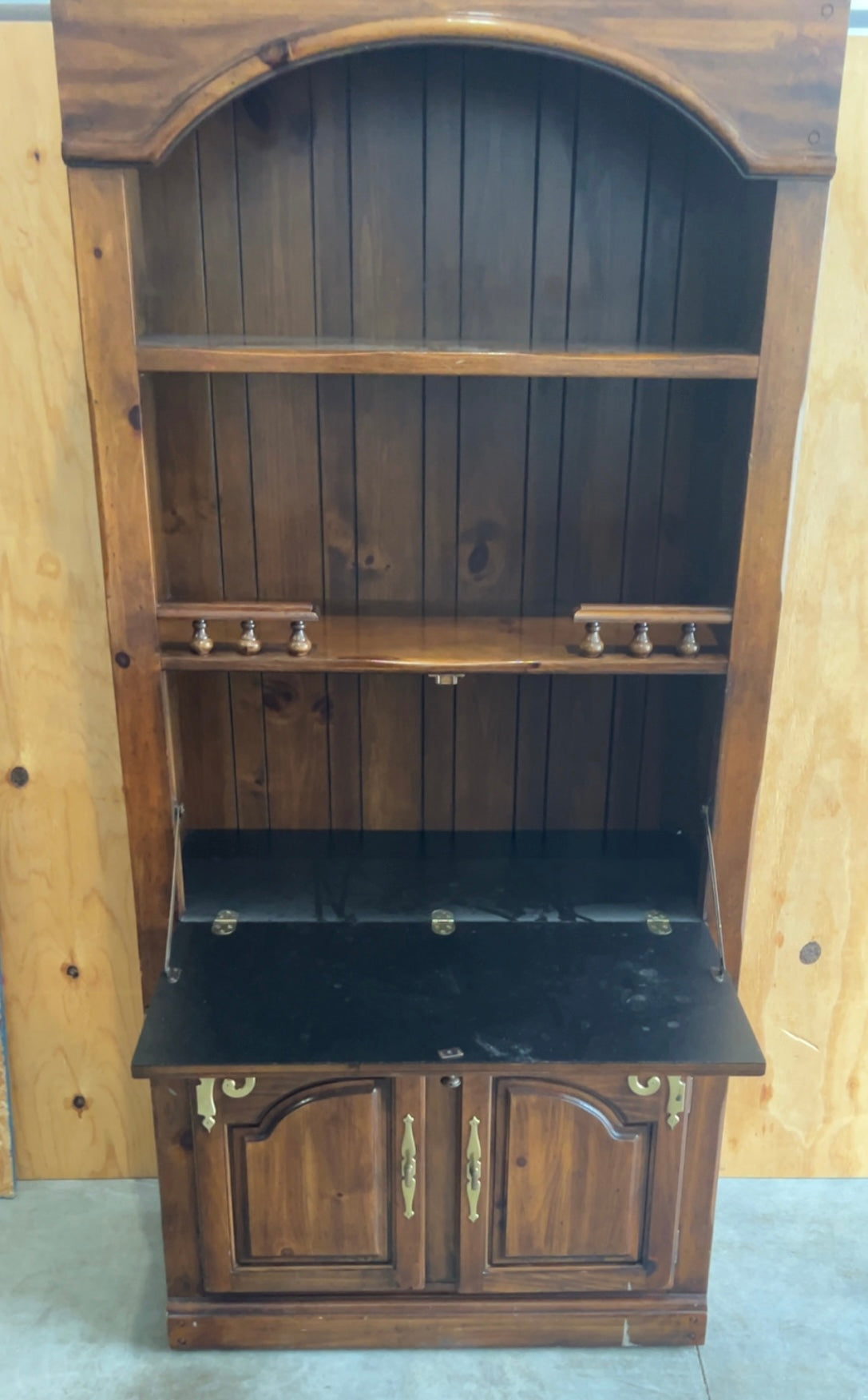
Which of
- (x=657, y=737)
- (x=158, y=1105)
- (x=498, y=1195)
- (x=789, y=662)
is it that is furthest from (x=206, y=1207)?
(x=789, y=662)

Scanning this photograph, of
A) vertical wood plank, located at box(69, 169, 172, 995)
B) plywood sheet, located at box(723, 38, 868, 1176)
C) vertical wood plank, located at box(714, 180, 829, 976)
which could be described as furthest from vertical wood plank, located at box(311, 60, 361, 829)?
plywood sheet, located at box(723, 38, 868, 1176)

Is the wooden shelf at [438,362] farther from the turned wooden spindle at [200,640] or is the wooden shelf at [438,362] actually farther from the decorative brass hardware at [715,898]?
the decorative brass hardware at [715,898]

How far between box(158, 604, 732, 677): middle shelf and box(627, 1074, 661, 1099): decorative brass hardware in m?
0.64

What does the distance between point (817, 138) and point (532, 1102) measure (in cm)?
146

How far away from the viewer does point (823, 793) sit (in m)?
2.13

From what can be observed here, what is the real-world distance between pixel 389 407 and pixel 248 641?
483 millimetres

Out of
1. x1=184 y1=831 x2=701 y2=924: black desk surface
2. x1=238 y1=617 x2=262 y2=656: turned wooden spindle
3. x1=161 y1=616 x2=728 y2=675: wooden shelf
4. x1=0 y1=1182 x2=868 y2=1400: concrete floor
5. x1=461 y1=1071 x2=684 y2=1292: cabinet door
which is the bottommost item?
x1=0 y1=1182 x2=868 y2=1400: concrete floor

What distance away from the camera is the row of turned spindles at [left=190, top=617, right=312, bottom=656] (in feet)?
5.43

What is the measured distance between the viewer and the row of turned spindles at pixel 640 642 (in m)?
1.67

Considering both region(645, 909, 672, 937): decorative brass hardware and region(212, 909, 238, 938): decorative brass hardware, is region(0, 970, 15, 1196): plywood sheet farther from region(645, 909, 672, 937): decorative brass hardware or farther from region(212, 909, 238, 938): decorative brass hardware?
region(645, 909, 672, 937): decorative brass hardware

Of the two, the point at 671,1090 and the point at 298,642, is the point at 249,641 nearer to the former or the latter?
the point at 298,642

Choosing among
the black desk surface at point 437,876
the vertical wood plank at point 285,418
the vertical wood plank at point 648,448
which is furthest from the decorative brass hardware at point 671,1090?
the vertical wood plank at point 285,418

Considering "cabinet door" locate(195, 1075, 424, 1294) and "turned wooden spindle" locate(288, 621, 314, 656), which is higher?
"turned wooden spindle" locate(288, 621, 314, 656)

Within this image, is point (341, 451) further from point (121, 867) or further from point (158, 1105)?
point (158, 1105)
